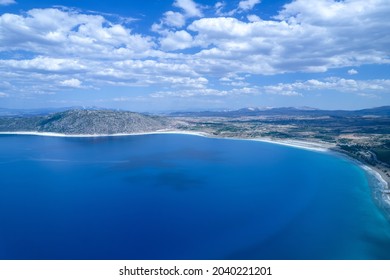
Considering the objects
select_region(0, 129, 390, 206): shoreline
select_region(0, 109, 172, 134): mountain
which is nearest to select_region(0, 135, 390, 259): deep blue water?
select_region(0, 129, 390, 206): shoreline

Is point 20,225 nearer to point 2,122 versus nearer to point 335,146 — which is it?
point 335,146

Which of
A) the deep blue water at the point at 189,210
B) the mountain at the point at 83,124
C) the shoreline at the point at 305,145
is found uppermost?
the mountain at the point at 83,124

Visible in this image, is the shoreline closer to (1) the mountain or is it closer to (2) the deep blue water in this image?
(2) the deep blue water

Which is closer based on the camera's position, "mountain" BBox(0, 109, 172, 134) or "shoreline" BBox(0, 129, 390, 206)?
"shoreline" BBox(0, 129, 390, 206)

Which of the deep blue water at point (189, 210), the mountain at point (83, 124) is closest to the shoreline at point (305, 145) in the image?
the deep blue water at point (189, 210)

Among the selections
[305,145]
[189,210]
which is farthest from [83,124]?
[189,210]

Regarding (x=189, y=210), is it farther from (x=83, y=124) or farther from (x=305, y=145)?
(x=83, y=124)

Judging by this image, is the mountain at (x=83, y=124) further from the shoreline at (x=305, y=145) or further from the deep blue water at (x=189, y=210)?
the deep blue water at (x=189, y=210)
